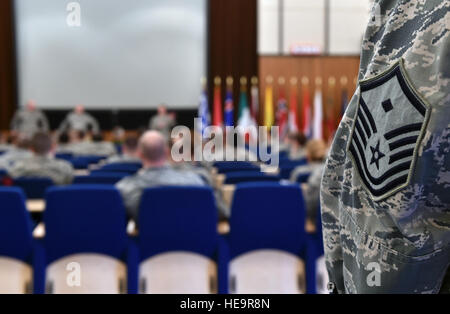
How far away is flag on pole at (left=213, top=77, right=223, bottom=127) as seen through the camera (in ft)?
49.9

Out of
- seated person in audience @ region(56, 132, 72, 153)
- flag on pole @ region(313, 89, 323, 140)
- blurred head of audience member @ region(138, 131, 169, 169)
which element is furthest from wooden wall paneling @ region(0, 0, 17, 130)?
blurred head of audience member @ region(138, 131, 169, 169)

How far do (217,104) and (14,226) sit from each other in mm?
12180

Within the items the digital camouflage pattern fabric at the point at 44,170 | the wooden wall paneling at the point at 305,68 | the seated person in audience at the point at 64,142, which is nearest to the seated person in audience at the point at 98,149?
the seated person in audience at the point at 64,142

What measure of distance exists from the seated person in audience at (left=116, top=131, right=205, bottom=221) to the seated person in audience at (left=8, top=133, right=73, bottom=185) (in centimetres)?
131

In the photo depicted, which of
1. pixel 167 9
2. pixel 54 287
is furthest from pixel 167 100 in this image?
pixel 54 287

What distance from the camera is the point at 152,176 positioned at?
3.81 m

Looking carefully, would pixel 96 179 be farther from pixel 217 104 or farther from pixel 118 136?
pixel 217 104

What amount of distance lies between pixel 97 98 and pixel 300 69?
19.6ft

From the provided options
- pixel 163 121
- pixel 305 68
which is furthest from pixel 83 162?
pixel 305 68

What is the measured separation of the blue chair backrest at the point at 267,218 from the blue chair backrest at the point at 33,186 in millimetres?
1828

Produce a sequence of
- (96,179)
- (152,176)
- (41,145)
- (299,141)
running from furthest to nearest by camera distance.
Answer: (299,141)
(41,145)
(96,179)
(152,176)

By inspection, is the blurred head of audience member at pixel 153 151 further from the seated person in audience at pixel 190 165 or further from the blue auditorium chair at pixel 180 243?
the blue auditorium chair at pixel 180 243

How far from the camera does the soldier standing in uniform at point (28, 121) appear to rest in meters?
15.2

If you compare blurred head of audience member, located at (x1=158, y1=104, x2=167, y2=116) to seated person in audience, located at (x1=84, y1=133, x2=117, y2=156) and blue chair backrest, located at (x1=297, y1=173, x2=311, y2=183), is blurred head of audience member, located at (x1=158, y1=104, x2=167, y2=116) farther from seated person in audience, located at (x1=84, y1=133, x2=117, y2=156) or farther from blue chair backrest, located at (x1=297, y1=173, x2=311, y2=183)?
blue chair backrest, located at (x1=297, y1=173, x2=311, y2=183)
